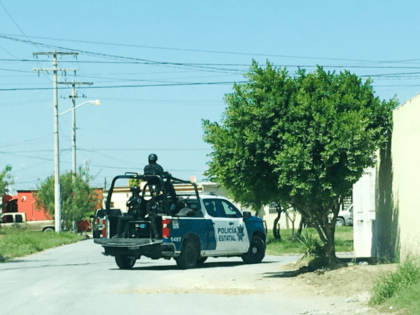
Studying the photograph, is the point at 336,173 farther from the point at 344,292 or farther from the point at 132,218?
the point at 132,218

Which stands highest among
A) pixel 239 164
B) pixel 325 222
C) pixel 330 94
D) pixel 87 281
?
pixel 330 94

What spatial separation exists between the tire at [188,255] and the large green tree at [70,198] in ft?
124

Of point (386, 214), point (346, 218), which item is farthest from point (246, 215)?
point (346, 218)

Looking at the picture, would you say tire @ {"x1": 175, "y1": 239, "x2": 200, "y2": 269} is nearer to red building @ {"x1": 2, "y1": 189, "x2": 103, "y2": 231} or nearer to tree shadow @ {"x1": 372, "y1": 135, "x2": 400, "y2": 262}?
tree shadow @ {"x1": 372, "y1": 135, "x2": 400, "y2": 262}

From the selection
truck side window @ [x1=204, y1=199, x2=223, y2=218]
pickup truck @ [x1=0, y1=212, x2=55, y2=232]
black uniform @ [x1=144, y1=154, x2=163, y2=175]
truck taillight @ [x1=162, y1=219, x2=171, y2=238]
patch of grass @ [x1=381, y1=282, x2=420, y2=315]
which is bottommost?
pickup truck @ [x1=0, y1=212, x2=55, y2=232]

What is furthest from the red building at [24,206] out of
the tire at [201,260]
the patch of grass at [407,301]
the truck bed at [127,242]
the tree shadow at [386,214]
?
the patch of grass at [407,301]

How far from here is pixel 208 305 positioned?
497 inches

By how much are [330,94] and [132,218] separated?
626 centimetres

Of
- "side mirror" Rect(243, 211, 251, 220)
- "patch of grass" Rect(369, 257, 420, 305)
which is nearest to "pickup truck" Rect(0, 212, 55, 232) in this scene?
"side mirror" Rect(243, 211, 251, 220)

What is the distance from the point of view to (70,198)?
58625 millimetres

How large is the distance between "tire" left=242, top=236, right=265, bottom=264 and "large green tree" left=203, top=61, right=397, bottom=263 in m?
5.29

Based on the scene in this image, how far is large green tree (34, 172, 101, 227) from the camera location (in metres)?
57.8

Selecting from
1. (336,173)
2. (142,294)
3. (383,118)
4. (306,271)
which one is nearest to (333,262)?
(306,271)

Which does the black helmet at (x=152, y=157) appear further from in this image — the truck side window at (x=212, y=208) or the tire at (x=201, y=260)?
the tire at (x=201, y=260)
